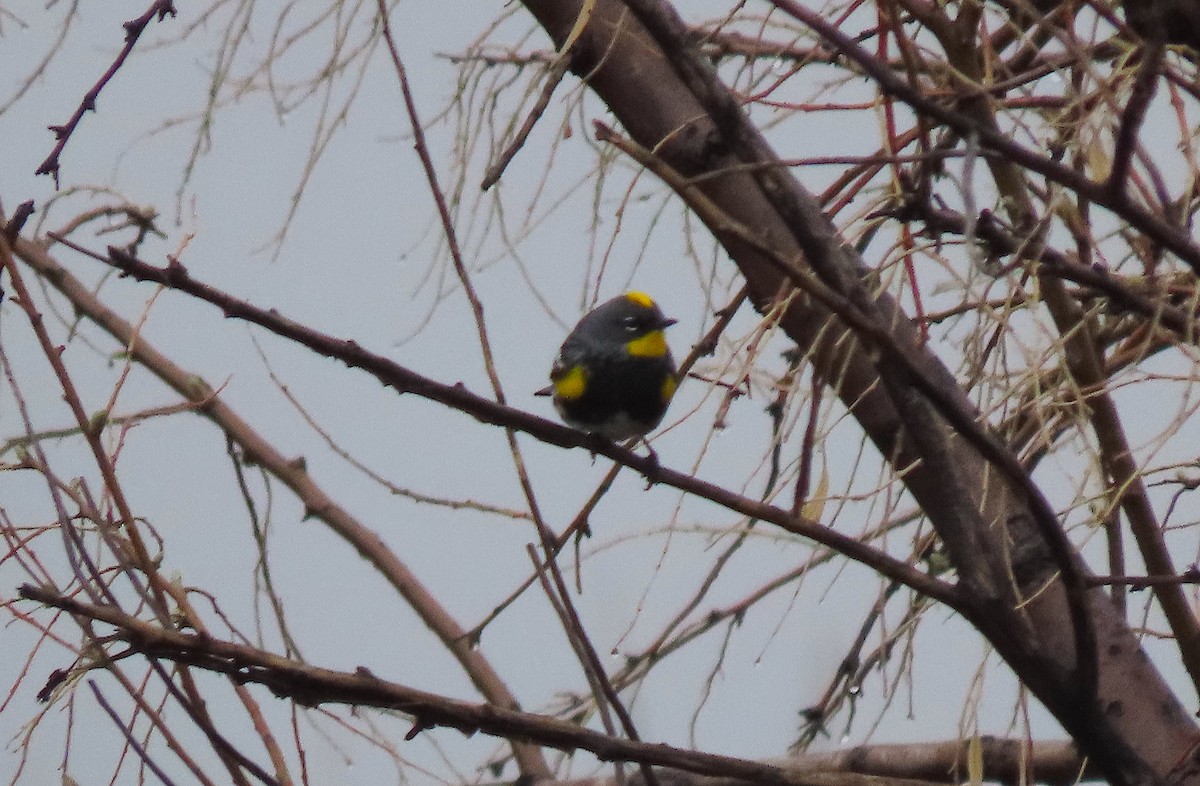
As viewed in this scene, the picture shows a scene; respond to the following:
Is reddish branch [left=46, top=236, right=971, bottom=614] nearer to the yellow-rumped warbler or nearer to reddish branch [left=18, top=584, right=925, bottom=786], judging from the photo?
reddish branch [left=18, top=584, right=925, bottom=786]

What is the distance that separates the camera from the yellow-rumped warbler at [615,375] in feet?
10.5

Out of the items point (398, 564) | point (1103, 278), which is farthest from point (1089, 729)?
point (398, 564)

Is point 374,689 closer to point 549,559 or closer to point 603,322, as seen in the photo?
point 549,559

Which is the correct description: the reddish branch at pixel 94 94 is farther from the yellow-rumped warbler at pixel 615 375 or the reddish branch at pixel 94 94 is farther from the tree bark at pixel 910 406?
the yellow-rumped warbler at pixel 615 375

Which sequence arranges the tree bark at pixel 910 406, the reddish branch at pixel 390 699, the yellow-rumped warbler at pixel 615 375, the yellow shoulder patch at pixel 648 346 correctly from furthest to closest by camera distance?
the yellow shoulder patch at pixel 648 346, the yellow-rumped warbler at pixel 615 375, the tree bark at pixel 910 406, the reddish branch at pixel 390 699

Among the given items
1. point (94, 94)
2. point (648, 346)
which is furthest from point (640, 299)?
point (94, 94)

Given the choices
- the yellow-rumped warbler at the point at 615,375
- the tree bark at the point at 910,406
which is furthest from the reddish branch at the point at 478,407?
the yellow-rumped warbler at the point at 615,375

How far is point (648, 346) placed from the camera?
335 centimetres

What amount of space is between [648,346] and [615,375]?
16 cm

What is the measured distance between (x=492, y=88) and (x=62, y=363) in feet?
4.93

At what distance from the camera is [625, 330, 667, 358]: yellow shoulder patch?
10.9ft

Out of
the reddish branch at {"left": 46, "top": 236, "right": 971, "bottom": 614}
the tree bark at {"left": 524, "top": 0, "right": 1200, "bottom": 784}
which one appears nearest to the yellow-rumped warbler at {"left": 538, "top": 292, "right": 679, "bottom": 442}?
the tree bark at {"left": 524, "top": 0, "right": 1200, "bottom": 784}

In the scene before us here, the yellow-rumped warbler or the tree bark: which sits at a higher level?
the yellow-rumped warbler

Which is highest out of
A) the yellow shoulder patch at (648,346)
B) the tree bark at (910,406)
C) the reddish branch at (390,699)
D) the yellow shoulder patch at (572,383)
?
the yellow shoulder patch at (648,346)
